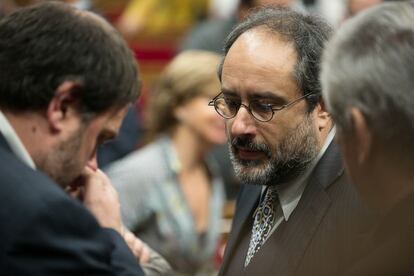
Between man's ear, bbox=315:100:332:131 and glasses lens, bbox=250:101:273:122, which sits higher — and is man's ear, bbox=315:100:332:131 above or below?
below

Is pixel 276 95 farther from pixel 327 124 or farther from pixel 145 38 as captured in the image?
pixel 145 38

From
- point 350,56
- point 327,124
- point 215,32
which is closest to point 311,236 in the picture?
point 327,124

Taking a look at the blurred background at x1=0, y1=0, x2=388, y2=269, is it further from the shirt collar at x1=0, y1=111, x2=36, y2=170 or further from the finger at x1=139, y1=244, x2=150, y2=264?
the shirt collar at x1=0, y1=111, x2=36, y2=170

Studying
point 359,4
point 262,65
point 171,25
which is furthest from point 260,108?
point 171,25

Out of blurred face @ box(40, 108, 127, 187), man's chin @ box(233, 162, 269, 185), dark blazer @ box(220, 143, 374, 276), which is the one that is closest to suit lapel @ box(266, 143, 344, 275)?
dark blazer @ box(220, 143, 374, 276)

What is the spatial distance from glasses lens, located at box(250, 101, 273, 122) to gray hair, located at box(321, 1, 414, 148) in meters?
0.66

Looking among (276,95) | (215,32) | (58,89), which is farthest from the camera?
(215,32)

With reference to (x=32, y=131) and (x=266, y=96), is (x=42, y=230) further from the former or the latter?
(x=266, y=96)

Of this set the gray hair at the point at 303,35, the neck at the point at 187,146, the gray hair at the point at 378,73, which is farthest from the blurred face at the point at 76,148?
the neck at the point at 187,146

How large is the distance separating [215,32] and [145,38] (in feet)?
4.66

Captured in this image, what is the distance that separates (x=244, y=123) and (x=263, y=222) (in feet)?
0.98

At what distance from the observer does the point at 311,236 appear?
2.49m

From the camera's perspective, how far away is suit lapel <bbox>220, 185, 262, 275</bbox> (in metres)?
2.77

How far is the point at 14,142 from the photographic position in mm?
2342
